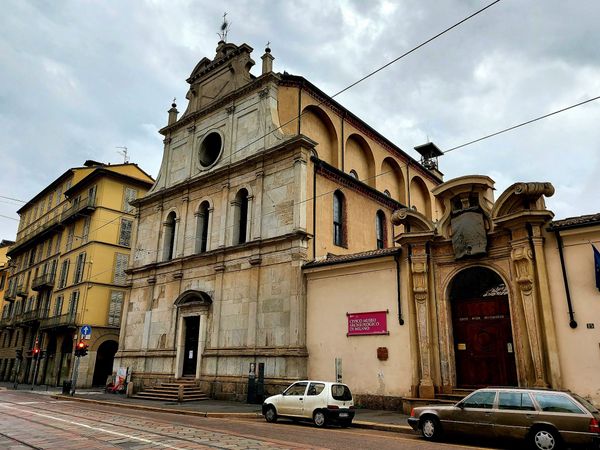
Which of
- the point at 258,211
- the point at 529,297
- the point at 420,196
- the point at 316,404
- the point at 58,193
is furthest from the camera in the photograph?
the point at 58,193

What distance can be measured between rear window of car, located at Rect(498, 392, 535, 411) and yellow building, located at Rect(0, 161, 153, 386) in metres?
27.3

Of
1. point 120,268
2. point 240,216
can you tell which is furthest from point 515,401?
point 120,268

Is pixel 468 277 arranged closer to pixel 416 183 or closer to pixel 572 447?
pixel 572 447

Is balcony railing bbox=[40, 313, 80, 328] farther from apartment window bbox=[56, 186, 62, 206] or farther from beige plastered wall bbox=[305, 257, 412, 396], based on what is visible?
beige plastered wall bbox=[305, 257, 412, 396]

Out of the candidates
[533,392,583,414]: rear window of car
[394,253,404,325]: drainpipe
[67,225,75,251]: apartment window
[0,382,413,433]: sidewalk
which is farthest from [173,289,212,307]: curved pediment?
[67,225,75,251]: apartment window

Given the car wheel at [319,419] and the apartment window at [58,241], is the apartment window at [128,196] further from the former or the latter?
the car wheel at [319,419]

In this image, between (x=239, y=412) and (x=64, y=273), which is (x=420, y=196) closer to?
(x=239, y=412)

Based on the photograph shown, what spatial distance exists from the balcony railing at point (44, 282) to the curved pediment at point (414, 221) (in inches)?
1455

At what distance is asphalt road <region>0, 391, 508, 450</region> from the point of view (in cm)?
936

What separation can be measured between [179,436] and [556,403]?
27.4ft

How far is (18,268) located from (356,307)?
→ 166 ft

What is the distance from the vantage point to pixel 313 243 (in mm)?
21109

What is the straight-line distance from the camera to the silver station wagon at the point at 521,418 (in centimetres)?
930

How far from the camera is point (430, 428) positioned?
1131cm
